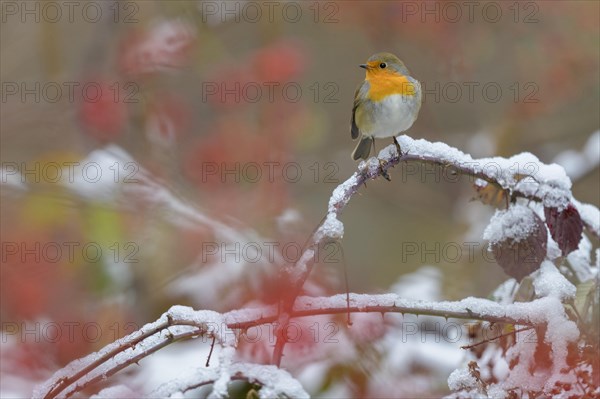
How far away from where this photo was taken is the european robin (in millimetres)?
1682

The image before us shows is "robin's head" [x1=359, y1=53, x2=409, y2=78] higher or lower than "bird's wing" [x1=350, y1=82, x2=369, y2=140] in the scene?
higher

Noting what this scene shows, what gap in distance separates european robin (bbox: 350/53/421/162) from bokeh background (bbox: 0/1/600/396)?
23cm

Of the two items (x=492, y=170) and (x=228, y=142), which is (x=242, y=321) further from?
(x=228, y=142)

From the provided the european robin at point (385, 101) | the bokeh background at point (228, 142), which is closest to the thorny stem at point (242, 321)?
the bokeh background at point (228, 142)

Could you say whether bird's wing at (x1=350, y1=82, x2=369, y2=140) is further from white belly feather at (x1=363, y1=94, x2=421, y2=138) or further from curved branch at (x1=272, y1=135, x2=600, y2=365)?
curved branch at (x1=272, y1=135, x2=600, y2=365)

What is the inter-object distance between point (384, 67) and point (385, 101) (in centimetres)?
17

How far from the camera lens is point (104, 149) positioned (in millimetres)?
2336

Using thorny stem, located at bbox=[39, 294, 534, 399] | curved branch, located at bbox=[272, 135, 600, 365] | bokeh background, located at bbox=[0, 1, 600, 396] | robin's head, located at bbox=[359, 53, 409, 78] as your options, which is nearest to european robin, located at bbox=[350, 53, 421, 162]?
robin's head, located at bbox=[359, 53, 409, 78]

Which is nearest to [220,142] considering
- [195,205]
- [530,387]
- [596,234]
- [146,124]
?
[146,124]

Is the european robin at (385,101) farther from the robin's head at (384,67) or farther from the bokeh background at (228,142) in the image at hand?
the bokeh background at (228,142)

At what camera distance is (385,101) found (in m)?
1.69

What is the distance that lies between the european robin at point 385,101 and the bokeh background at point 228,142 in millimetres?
232

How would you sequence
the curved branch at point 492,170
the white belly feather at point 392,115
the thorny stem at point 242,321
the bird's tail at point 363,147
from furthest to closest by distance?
the bird's tail at point 363,147, the white belly feather at point 392,115, the curved branch at point 492,170, the thorny stem at point 242,321

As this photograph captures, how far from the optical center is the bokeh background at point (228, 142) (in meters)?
1.86
